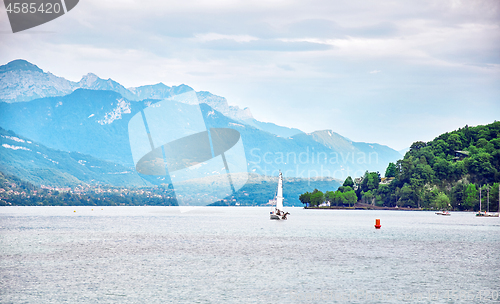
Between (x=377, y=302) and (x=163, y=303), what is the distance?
15191 millimetres

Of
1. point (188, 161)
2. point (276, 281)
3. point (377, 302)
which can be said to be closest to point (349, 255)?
point (276, 281)

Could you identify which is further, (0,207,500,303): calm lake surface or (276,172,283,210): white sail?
(276,172,283,210): white sail

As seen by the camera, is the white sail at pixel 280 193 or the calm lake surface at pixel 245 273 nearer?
the calm lake surface at pixel 245 273

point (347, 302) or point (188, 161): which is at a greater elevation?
point (188, 161)

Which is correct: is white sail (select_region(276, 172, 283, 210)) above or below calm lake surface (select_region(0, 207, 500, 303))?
above

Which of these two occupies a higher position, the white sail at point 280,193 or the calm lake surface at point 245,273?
the white sail at point 280,193

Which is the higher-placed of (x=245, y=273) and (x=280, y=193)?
(x=280, y=193)

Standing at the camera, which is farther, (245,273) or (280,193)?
(280,193)

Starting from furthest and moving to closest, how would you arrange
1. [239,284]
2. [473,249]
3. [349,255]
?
[473,249], [349,255], [239,284]

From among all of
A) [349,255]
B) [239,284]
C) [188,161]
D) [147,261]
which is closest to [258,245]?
[349,255]

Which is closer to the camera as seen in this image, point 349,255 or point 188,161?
point 349,255

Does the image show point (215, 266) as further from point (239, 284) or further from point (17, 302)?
point (17, 302)

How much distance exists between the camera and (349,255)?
66.2 m

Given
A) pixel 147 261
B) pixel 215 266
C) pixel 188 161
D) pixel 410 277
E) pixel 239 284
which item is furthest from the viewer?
pixel 188 161
